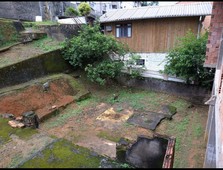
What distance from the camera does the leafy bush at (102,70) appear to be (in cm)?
997

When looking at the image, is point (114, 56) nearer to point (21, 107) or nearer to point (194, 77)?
point (194, 77)

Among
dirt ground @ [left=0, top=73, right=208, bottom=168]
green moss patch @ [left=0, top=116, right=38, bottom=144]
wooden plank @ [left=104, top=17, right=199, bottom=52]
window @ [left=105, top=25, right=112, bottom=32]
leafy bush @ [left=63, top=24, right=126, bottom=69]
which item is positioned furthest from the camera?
window @ [left=105, top=25, right=112, bottom=32]

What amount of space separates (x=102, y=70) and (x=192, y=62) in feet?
15.4

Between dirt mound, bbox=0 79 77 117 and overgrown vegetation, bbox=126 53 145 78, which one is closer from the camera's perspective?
dirt mound, bbox=0 79 77 117

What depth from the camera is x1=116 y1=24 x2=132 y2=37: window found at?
41.3 feet

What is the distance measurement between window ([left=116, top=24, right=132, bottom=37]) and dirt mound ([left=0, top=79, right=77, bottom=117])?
5.77 meters

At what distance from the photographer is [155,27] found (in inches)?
458

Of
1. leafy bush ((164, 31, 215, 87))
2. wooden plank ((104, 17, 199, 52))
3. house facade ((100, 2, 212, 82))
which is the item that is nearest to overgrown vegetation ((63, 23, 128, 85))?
house facade ((100, 2, 212, 82))

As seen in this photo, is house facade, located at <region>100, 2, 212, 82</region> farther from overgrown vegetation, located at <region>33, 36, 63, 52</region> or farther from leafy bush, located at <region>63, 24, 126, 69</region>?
overgrown vegetation, located at <region>33, 36, 63, 52</region>

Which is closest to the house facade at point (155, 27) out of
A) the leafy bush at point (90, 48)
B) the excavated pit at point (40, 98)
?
the leafy bush at point (90, 48)

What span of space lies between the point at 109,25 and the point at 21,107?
8775 millimetres

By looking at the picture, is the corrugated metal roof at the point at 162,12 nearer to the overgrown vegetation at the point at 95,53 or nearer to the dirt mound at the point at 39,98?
the overgrown vegetation at the point at 95,53

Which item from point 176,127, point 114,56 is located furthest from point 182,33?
point 176,127

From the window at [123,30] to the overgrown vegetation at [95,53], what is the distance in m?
2.20
